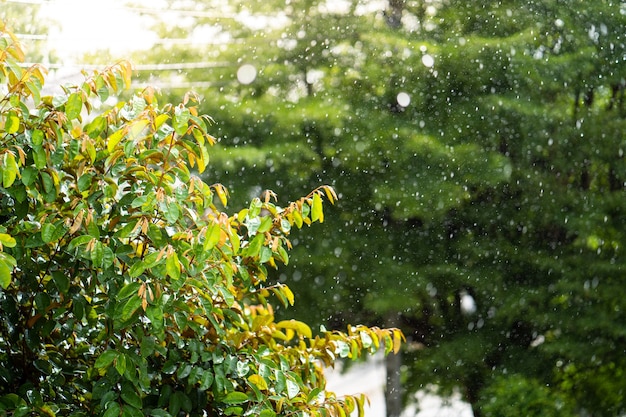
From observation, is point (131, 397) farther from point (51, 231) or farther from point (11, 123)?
point (11, 123)

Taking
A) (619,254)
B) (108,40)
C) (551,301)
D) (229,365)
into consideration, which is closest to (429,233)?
(551,301)

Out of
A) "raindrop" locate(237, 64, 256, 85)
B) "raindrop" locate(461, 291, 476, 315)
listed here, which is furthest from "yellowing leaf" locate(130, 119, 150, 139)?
"raindrop" locate(461, 291, 476, 315)

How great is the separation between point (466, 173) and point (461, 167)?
0.04 metres

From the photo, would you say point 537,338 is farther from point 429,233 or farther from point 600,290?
point 429,233

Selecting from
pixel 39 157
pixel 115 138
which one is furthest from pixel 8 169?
pixel 115 138

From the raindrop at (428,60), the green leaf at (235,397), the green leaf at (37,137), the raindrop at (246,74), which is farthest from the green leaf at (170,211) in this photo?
the raindrop at (428,60)

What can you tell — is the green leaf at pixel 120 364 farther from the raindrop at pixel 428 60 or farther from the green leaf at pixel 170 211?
the raindrop at pixel 428 60

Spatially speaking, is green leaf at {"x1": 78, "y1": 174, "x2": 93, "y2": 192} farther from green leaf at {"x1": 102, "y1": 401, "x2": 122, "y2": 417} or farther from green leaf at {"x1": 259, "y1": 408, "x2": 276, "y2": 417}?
green leaf at {"x1": 259, "y1": 408, "x2": 276, "y2": 417}

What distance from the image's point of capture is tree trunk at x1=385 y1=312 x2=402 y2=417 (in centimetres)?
395

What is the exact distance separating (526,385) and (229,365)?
287 cm

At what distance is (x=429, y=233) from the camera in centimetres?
392

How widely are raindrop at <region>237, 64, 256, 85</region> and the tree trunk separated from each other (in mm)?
1361

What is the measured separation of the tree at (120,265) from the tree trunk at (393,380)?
97.8 inches

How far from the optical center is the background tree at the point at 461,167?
12.7 feet
